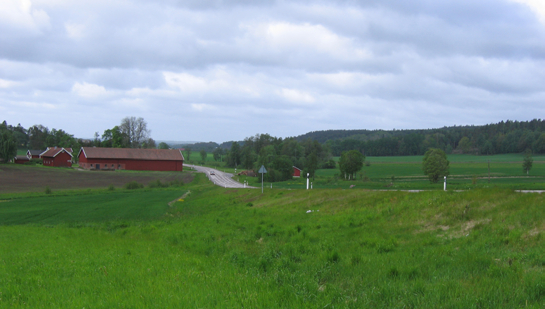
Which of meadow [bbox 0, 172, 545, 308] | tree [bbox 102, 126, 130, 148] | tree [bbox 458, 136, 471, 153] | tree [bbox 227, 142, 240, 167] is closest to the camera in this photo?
meadow [bbox 0, 172, 545, 308]

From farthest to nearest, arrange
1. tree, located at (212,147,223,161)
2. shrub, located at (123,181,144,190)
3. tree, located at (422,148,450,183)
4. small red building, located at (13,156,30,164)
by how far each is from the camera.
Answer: tree, located at (212,147,223,161) → small red building, located at (13,156,30,164) → shrub, located at (123,181,144,190) → tree, located at (422,148,450,183)

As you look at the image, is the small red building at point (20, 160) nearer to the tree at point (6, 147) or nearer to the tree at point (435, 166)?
the tree at point (6, 147)

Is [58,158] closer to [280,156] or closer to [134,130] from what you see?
[134,130]

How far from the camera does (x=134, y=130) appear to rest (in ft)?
445

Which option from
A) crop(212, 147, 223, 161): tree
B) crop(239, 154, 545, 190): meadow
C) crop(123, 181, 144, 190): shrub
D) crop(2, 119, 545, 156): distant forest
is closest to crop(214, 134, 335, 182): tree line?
crop(239, 154, 545, 190): meadow

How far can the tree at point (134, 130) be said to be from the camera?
→ 13325 centimetres

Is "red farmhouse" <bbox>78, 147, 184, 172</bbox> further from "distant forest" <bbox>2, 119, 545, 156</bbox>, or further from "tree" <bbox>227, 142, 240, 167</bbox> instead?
"tree" <bbox>227, 142, 240, 167</bbox>

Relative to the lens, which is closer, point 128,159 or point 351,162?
point 351,162

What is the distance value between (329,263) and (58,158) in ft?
390

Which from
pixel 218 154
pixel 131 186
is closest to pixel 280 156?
pixel 131 186

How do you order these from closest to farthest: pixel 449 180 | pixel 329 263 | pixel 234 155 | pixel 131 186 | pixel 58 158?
pixel 329 263 → pixel 449 180 → pixel 131 186 → pixel 58 158 → pixel 234 155

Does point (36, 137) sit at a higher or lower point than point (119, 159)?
higher

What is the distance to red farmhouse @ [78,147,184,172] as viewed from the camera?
324 feet

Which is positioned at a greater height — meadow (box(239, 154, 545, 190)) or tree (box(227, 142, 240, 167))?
tree (box(227, 142, 240, 167))
